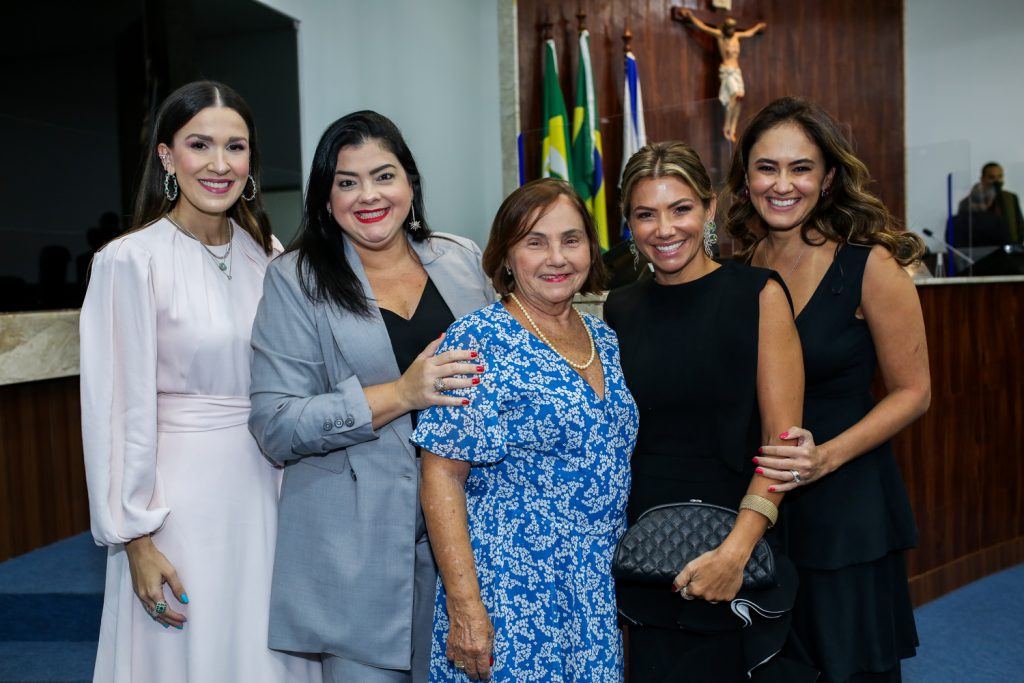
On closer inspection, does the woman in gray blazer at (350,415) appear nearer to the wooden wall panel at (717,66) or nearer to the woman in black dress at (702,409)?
the woman in black dress at (702,409)

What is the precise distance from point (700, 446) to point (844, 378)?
425 millimetres

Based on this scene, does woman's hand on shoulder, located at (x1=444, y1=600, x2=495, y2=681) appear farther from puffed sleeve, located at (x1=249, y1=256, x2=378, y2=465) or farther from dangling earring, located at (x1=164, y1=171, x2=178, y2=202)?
dangling earring, located at (x1=164, y1=171, x2=178, y2=202)

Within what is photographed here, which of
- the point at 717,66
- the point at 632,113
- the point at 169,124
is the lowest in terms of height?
the point at 169,124

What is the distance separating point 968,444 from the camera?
4.01 m

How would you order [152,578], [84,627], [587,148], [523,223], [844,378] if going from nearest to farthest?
[523,223], [152,578], [844,378], [84,627], [587,148]

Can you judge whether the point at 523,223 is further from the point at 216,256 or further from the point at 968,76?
the point at 968,76

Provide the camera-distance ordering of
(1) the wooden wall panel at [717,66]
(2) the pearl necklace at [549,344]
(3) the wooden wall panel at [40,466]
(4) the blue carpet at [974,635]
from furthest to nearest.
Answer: (1) the wooden wall panel at [717,66] < (3) the wooden wall panel at [40,466] < (4) the blue carpet at [974,635] < (2) the pearl necklace at [549,344]

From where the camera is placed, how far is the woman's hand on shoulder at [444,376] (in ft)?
4.85

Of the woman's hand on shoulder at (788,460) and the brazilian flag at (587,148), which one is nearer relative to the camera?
the woman's hand on shoulder at (788,460)

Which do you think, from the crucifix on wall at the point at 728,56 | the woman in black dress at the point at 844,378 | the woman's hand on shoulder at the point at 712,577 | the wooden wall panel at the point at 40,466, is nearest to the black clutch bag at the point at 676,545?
the woman's hand on shoulder at the point at 712,577

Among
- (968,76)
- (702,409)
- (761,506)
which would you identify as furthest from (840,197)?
(968,76)

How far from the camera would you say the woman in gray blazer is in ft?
5.19

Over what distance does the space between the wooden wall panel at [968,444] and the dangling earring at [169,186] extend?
3.10 m

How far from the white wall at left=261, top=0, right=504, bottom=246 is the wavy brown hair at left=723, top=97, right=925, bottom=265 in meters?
4.27
